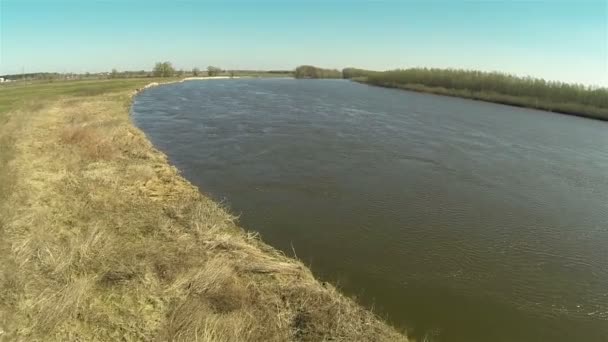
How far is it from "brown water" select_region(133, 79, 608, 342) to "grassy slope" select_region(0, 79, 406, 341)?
6.17ft

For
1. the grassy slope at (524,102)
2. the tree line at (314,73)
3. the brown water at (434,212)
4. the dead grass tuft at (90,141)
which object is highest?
the tree line at (314,73)

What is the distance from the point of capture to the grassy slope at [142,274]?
19.8 ft

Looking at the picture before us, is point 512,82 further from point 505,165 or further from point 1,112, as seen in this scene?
point 1,112

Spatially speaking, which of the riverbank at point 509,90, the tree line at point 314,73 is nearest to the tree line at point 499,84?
the riverbank at point 509,90

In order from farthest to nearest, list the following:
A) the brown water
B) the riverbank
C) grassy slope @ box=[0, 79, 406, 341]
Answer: the riverbank
the brown water
grassy slope @ box=[0, 79, 406, 341]

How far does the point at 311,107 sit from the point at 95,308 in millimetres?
36334

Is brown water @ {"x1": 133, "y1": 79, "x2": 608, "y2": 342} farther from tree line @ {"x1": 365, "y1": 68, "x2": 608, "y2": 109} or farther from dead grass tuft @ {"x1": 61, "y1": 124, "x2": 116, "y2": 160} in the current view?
tree line @ {"x1": 365, "y1": 68, "x2": 608, "y2": 109}

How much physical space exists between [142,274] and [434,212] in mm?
10522

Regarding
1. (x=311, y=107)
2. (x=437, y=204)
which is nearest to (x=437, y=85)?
(x=311, y=107)

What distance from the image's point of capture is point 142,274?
23.9 feet

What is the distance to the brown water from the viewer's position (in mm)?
8461

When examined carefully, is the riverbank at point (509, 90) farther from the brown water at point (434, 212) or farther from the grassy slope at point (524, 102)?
the brown water at point (434, 212)

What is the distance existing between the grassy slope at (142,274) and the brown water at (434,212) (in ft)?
6.17

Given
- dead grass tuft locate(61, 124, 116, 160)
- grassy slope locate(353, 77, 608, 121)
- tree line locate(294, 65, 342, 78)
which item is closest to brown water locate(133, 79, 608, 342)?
dead grass tuft locate(61, 124, 116, 160)
